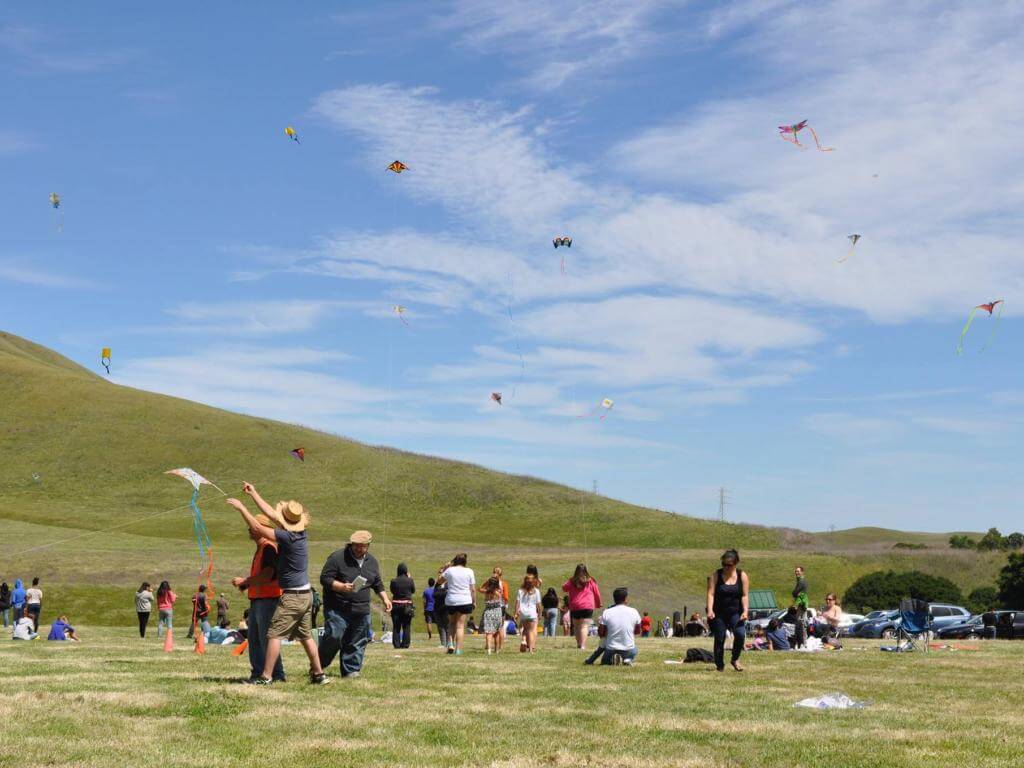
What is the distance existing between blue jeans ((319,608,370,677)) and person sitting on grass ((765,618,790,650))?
12.2 metres

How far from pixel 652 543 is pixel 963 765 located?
310 ft

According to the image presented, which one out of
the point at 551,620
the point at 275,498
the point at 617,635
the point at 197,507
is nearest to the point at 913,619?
the point at 617,635

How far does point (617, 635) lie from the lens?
1866 centimetres

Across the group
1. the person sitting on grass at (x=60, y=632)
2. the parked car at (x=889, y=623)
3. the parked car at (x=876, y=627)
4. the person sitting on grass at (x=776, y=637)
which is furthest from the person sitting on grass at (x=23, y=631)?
the parked car at (x=876, y=627)

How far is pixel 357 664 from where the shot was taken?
50.3ft

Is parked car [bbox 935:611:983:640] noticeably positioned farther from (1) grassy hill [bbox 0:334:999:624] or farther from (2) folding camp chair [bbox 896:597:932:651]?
(1) grassy hill [bbox 0:334:999:624]

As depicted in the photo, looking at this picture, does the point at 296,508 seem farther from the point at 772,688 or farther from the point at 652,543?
the point at 652,543

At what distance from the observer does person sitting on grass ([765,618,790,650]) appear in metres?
24.7

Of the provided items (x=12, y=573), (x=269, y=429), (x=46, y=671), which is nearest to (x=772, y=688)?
(x=46, y=671)

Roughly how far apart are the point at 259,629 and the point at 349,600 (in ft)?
4.92

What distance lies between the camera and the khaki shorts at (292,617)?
44.0ft

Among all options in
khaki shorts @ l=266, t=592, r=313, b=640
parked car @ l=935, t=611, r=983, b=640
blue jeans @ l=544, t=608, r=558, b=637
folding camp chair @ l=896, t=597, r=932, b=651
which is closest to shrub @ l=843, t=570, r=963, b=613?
parked car @ l=935, t=611, r=983, b=640

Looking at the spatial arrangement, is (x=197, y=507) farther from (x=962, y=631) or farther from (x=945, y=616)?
(x=962, y=631)

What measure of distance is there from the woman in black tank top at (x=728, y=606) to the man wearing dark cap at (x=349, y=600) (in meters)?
5.41
